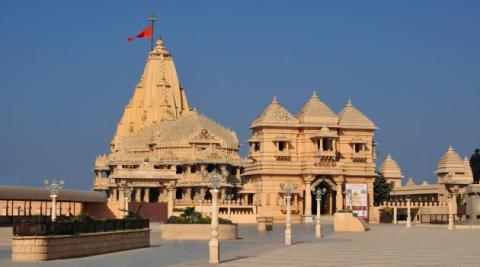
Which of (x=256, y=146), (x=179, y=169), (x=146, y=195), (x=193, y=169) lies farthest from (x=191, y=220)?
(x=179, y=169)

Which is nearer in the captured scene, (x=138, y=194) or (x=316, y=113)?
(x=316, y=113)

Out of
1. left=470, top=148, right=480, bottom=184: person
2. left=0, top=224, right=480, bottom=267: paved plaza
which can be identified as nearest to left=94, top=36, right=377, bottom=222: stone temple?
left=470, top=148, right=480, bottom=184: person

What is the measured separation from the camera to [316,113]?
3605 inches

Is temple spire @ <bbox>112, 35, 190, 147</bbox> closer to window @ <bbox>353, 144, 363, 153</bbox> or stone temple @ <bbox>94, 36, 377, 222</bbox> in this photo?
stone temple @ <bbox>94, 36, 377, 222</bbox>

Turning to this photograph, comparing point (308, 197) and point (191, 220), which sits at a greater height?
point (308, 197)

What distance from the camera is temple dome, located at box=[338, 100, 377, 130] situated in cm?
9219

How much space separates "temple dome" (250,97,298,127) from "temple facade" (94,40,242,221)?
926 centimetres

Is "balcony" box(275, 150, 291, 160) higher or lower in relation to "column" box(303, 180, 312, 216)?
higher

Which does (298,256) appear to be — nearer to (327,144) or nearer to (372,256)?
(372,256)

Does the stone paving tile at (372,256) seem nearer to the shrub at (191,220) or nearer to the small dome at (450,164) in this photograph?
the shrub at (191,220)

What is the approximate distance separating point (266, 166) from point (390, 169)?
39503mm

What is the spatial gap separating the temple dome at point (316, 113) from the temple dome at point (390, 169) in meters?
33.0

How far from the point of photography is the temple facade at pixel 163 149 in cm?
8969

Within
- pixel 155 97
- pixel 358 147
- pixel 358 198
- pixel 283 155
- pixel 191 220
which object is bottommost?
pixel 191 220
